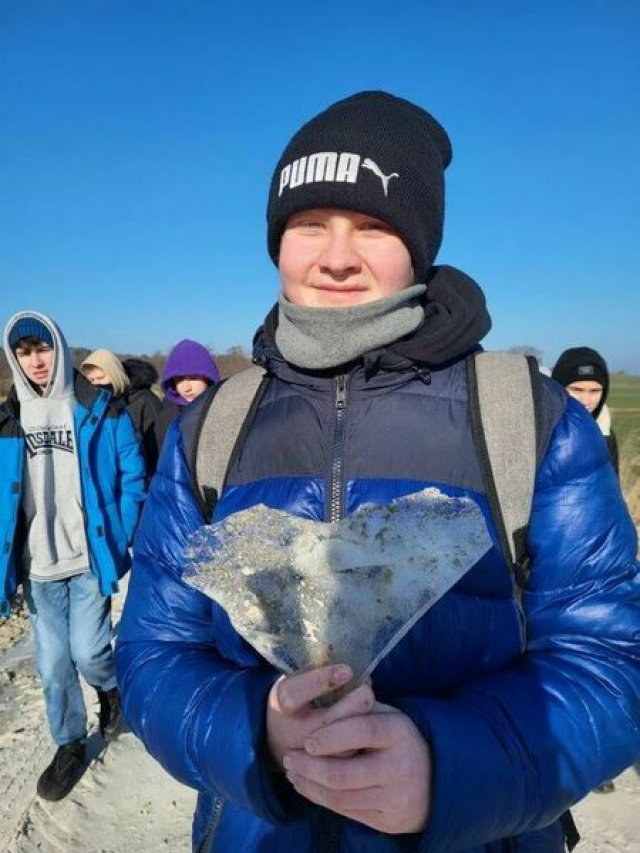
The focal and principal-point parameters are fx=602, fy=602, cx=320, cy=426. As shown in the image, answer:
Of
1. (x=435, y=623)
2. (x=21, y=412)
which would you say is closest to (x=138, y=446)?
(x=21, y=412)

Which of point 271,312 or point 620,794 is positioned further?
point 620,794

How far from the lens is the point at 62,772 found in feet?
10.5

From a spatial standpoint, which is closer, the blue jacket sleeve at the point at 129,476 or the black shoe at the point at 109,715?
the black shoe at the point at 109,715

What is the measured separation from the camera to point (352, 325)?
4.38ft

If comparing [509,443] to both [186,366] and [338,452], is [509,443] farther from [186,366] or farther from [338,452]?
[186,366]

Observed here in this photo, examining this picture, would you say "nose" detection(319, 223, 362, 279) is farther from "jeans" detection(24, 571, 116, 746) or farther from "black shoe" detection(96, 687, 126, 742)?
"black shoe" detection(96, 687, 126, 742)

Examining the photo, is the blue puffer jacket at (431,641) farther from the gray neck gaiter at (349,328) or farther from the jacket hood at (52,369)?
the jacket hood at (52,369)

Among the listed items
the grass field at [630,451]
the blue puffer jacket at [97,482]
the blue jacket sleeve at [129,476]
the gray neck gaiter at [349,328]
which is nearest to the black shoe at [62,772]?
the blue puffer jacket at [97,482]

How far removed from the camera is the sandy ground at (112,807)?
2.86 meters

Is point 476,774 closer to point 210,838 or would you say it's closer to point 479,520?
point 479,520

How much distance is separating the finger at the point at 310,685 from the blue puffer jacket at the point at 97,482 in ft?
9.70

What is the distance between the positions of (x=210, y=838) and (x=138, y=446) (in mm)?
2946

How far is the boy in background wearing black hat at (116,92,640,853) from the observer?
92 centimetres

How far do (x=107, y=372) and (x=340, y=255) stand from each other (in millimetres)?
5263
